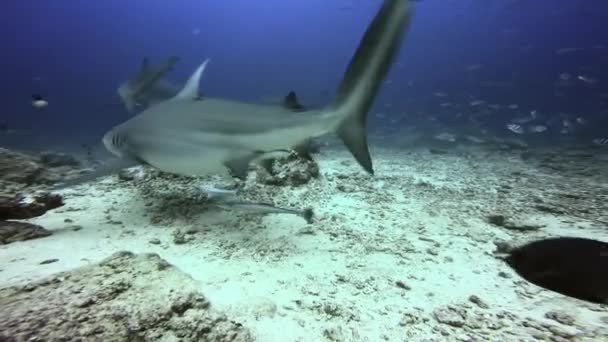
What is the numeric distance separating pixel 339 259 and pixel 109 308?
2.22 m

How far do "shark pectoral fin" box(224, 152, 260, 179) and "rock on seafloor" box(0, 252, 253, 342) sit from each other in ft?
5.05

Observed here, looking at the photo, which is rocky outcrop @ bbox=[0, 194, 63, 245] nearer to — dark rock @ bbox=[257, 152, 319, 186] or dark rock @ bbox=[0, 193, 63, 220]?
dark rock @ bbox=[0, 193, 63, 220]

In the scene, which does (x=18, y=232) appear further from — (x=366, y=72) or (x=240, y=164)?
(x=366, y=72)

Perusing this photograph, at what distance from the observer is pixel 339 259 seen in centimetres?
354

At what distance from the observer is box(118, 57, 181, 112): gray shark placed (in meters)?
7.62

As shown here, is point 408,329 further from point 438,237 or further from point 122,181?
point 122,181

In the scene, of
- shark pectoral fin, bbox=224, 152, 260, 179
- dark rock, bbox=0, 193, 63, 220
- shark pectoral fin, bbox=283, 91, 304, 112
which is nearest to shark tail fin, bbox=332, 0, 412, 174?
shark pectoral fin, bbox=283, 91, 304, 112

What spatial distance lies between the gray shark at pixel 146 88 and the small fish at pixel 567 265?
729 cm

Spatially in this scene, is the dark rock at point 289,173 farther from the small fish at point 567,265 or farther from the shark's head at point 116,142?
the small fish at point 567,265

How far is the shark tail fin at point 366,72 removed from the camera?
2473 mm

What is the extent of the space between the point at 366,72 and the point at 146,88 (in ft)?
21.6

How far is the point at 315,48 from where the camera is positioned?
147m

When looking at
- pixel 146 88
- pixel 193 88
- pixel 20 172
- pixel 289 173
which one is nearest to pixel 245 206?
pixel 193 88

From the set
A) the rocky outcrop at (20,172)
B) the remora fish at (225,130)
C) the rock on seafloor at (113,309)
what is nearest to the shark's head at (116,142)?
the remora fish at (225,130)
